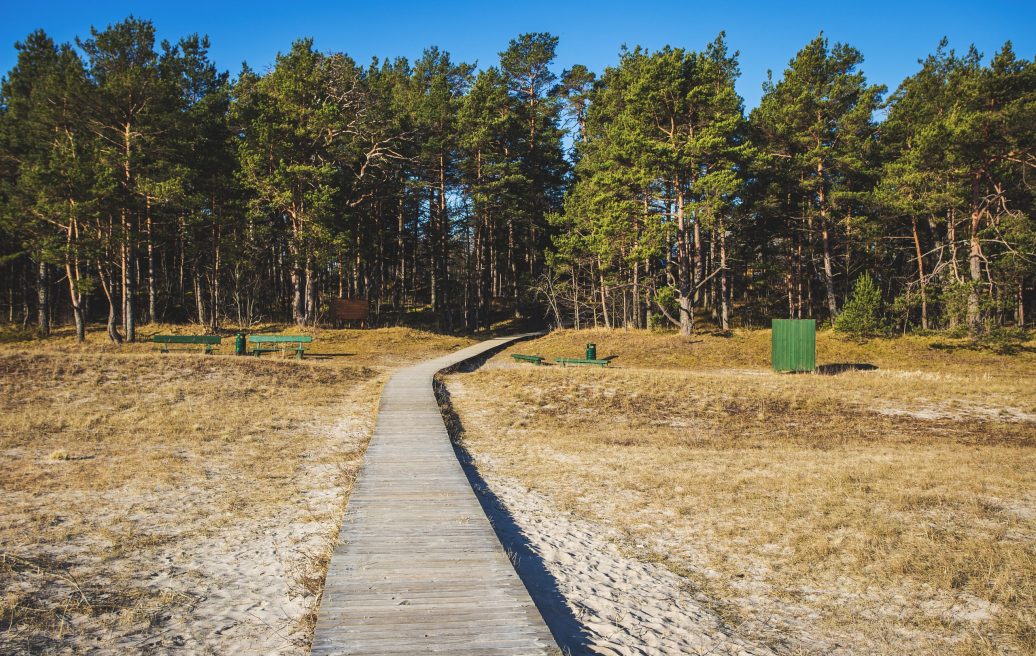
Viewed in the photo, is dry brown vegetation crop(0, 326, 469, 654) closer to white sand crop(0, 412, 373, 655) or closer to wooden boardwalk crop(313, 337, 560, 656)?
white sand crop(0, 412, 373, 655)

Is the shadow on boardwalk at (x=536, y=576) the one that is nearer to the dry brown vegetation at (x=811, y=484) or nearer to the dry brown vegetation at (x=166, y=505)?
the dry brown vegetation at (x=811, y=484)

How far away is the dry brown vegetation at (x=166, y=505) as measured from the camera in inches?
177

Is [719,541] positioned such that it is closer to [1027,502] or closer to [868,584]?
[868,584]

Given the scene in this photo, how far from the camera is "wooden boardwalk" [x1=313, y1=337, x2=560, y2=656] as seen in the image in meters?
3.86

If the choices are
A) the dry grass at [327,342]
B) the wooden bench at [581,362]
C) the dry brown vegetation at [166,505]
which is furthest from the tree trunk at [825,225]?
the dry brown vegetation at [166,505]

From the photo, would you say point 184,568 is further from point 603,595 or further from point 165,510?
point 603,595

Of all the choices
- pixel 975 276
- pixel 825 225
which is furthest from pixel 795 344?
pixel 825 225

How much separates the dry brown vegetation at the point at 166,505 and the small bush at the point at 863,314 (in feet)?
72.6

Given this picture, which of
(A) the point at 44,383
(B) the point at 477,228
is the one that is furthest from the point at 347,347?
(B) the point at 477,228

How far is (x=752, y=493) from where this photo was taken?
827cm

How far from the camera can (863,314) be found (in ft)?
81.7

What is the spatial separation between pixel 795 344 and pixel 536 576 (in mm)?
19013

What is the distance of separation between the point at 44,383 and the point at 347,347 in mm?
13075

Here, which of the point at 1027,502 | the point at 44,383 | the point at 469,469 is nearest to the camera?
the point at 1027,502
